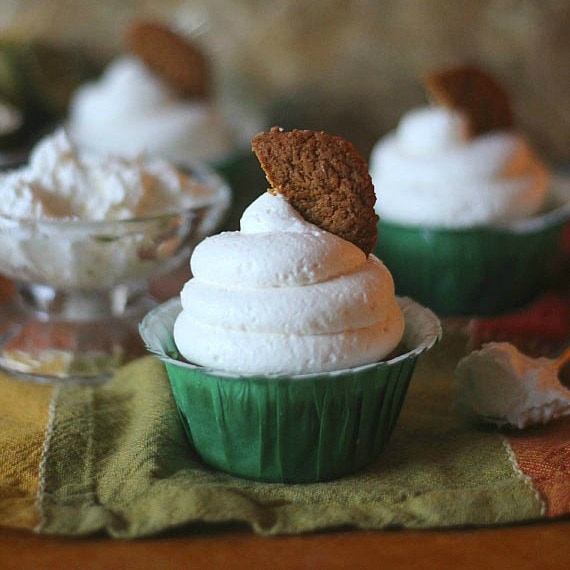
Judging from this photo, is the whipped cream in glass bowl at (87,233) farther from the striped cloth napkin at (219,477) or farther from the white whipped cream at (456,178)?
the white whipped cream at (456,178)

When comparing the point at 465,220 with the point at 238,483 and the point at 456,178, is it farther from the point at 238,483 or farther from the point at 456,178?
the point at 238,483

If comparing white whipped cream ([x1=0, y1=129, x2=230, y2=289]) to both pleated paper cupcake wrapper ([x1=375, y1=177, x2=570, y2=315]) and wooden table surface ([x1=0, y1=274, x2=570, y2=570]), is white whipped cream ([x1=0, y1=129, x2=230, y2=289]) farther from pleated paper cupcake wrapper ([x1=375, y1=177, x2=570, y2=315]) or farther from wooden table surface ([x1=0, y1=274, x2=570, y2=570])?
wooden table surface ([x1=0, y1=274, x2=570, y2=570])

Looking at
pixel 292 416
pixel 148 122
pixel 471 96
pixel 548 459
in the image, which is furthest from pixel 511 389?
pixel 148 122

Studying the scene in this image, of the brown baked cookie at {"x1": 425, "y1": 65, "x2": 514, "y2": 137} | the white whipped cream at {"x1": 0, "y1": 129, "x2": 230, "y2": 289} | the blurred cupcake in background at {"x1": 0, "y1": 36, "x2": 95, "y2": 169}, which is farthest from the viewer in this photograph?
the blurred cupcake in background at {"x1": 0, "y1": 36, "x2": 95, "y2": 169}

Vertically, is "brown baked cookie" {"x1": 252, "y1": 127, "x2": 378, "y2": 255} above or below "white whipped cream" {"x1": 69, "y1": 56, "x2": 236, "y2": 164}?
above

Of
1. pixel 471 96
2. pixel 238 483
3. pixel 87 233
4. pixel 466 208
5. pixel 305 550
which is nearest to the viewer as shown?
pixel 305 550

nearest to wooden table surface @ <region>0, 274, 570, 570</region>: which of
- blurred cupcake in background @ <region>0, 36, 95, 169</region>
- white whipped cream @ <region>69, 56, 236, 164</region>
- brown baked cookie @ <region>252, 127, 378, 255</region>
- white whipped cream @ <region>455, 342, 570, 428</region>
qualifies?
white whipped cream @ <region>455, 342, 570, 428</region>

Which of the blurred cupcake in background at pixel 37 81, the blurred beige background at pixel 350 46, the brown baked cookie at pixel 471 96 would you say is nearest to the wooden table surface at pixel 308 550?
the brown baked cookie at pixel 471 96
